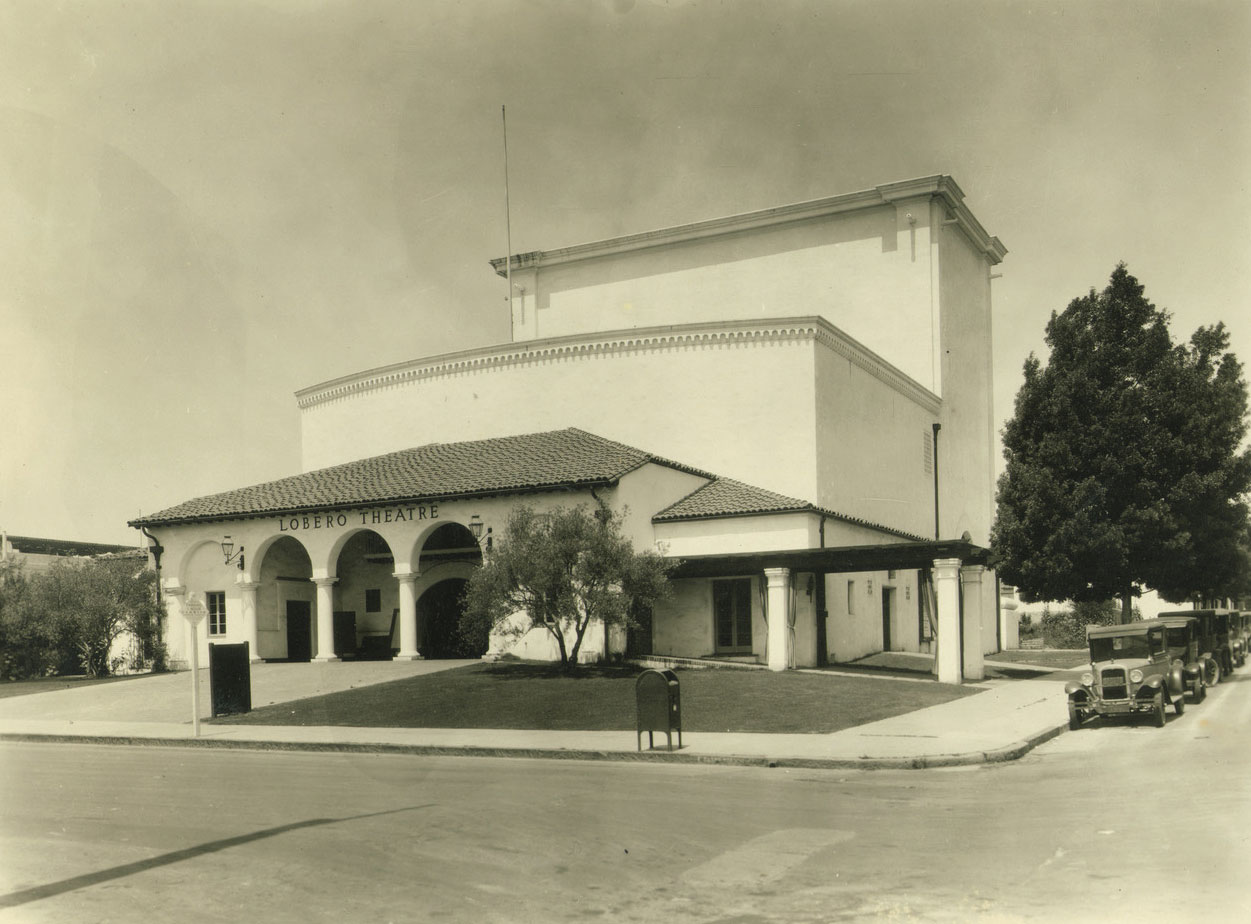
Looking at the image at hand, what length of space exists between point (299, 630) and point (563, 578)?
1524 cm

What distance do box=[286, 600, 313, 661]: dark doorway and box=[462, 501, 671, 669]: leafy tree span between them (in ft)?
42.2

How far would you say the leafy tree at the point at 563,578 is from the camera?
24.3 meters

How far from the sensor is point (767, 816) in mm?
10023

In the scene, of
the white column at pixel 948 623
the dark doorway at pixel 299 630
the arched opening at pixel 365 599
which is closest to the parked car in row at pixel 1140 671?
the white column at pixel 948 623

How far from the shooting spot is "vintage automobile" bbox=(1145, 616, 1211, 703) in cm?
2020

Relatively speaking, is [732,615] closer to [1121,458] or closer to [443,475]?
[443,475]

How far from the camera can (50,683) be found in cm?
3300

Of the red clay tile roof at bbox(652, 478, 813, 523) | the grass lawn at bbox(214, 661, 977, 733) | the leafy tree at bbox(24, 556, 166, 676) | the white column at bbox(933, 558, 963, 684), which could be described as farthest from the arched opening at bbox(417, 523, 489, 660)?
the white column at bbox(933, 558, 963, 684)

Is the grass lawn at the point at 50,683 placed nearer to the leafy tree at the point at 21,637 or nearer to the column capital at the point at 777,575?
the leafy tree at the point at 21,637

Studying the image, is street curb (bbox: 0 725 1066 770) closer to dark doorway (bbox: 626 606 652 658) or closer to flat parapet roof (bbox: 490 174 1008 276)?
dark doorway (bbox: 626 606 652 658)

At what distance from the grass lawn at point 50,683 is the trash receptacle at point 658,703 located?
20.8m

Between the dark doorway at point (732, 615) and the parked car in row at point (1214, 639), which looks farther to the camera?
the dark doorway at point (732, 615)

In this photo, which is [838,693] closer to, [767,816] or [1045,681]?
[1045,681]

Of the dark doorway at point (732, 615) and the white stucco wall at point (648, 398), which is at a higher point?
the white stucco wall at point (648, 398)
